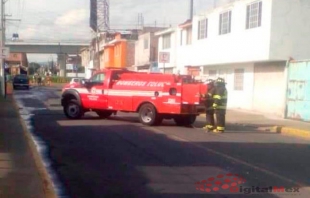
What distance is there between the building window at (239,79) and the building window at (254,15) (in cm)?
376

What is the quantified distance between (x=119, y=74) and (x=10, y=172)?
482 inches

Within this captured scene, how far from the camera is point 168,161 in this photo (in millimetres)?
11734

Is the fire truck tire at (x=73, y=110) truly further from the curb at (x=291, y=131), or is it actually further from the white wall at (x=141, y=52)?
the white wall at (x=141, y=52)

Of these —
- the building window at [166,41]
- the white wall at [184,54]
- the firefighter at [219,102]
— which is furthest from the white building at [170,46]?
the firefighter at [219,102]

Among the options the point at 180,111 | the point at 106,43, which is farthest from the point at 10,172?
the point at 106,43

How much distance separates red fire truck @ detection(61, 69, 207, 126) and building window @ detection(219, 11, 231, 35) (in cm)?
994

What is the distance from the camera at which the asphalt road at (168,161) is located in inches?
357

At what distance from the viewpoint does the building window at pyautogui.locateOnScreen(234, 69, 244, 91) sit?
3037 centimetres

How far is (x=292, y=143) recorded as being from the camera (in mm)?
16266

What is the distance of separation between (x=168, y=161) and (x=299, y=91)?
13401 mm
